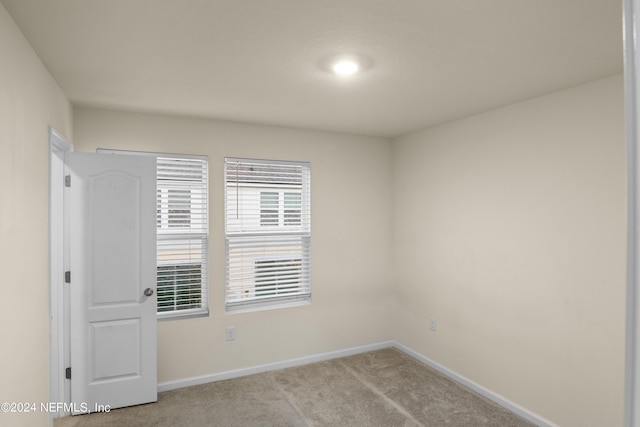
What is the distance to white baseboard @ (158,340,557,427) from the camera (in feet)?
10.1

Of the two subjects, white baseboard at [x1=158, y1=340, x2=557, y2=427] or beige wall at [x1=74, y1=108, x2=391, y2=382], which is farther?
beige wall at [x1=74, y1=108, x2=391, y2=382]

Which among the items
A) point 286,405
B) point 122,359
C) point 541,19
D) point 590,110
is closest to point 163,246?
point 122,359

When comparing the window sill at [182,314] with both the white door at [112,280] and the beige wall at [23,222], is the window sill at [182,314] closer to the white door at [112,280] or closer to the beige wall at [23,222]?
the white door at [112,280]

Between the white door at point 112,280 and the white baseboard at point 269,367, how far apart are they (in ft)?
1.04

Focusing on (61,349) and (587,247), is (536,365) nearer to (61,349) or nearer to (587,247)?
(587,247)

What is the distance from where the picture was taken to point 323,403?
10.7 feet

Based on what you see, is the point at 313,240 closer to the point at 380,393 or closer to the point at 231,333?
the point at 231,333

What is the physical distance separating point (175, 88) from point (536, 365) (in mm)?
3433

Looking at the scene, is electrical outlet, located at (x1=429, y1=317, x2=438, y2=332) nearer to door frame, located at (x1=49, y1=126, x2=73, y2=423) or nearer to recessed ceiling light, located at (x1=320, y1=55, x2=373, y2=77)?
recessed ceiling light, located at (x1=320, y1=55, x2=373, y2=77)

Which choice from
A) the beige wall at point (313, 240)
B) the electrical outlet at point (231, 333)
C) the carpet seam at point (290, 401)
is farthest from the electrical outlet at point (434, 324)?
the electrical outlet at point (231, 333)

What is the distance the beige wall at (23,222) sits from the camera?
1705mm

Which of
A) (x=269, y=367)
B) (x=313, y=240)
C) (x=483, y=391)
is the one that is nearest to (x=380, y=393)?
(x=483, y=391)

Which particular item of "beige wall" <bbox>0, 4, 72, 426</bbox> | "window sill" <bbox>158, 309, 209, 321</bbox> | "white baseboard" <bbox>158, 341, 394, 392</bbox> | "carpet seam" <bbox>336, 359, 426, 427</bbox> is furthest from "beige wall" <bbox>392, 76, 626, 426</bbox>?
"beige wall" <bbox>0, 4, 72, 426</bbox>

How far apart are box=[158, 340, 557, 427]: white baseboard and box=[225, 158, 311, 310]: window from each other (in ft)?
2.01
